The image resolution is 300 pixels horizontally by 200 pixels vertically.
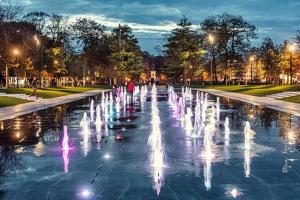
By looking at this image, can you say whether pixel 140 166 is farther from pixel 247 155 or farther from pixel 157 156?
pixel 247 155

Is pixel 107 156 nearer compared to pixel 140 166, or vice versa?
pixel 140 166

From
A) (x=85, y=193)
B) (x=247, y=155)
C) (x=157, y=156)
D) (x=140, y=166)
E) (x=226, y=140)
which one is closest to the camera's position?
(x=85, y=193)

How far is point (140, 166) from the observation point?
11188 mm

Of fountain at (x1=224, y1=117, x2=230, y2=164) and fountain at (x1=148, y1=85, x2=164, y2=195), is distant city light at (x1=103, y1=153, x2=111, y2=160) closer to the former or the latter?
fountain at (x1=148, y1=85, x2=164, y2=195)

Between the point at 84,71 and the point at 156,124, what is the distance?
298 feet

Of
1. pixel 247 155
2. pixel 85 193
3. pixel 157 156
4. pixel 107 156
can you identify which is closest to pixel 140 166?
pixel 157 156

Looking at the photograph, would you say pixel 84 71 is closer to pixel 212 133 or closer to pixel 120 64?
pixel 120 64

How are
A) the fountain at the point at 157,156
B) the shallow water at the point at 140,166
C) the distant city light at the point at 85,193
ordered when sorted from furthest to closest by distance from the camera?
the fountain at the point at 157,156
the shallow water at the point at 140,166
the distant city light at the point at 85,193

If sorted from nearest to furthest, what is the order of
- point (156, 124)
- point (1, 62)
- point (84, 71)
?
point (156, 124) → point (1, 62) → point (84, 71)

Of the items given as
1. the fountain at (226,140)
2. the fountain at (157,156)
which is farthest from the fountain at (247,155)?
the fountain at (157,156)

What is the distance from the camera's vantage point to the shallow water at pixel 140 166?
8758 mm

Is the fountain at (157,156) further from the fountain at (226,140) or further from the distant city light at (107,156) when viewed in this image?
the fountain at (226,140)

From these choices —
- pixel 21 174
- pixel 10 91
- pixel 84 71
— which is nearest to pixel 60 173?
pixel 21 174

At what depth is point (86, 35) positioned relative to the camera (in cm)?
12375
